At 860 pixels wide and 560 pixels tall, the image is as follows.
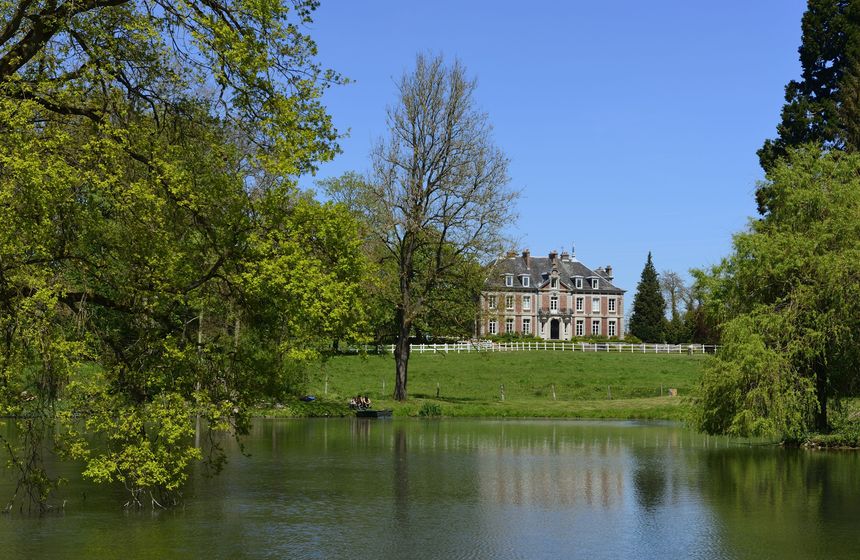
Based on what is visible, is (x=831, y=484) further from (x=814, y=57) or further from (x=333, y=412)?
(x=814, y=57)

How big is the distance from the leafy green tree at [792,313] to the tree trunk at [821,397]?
3cm

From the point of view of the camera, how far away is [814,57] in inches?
2052

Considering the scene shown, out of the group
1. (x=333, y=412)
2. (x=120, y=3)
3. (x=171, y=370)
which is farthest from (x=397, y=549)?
(x=333, y=412)

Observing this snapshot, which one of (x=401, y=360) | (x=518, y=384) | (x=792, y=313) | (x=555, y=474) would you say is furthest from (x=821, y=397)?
(x=518, y=384)

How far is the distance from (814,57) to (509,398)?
82.1 feet

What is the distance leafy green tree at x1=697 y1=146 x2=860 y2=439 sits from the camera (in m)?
28.9

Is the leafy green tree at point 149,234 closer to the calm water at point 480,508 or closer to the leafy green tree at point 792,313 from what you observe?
the calm water at point 480,508

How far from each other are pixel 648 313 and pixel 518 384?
2161 inches

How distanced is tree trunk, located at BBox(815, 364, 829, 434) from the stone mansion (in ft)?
255

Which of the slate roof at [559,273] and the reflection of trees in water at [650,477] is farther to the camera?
the slate roof at [559,273]

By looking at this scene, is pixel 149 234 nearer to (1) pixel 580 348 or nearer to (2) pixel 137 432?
(2) pixel 137 432

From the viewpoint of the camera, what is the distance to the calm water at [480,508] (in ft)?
51.0

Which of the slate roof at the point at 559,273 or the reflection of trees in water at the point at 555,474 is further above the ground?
the slate roof at the point at 559,273

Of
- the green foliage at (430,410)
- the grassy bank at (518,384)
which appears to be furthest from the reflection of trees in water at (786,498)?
the green foliage at (430,410)
